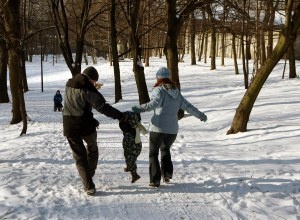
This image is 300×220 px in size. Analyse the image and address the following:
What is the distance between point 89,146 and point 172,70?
791 cm

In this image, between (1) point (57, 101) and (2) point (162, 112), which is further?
(1) point (57, 101)

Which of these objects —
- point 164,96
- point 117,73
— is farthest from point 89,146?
point 117,73

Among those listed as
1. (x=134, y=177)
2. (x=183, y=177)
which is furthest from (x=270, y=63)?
(x=134, y=177)

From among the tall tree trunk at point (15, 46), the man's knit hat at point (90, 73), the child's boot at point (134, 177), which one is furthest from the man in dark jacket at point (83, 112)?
the tall tree trunk at point (15, 46)

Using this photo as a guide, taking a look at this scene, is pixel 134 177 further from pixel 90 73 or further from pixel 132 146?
pixel 90 73

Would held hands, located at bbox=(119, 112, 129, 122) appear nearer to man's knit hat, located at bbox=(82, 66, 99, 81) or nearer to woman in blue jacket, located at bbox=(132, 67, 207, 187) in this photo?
woman in blue jacket, located at bbox=(132, 67, 207, 187)

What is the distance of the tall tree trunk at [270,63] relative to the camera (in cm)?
920

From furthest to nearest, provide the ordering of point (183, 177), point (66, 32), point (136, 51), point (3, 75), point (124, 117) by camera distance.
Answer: point (3, 75)
point (66, 32)
point (136, 51)
point (183, 177)
point (124, 117)

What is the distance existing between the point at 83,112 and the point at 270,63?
5.50 m

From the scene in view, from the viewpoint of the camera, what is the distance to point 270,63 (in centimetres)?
958

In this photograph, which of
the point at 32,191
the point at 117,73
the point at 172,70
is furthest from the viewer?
the point at 117,73

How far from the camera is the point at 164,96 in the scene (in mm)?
6105

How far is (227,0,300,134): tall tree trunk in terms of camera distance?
920 cm

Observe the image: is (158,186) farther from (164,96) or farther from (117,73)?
(117,73)
